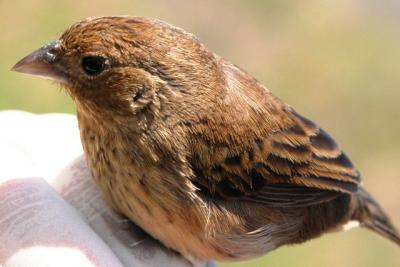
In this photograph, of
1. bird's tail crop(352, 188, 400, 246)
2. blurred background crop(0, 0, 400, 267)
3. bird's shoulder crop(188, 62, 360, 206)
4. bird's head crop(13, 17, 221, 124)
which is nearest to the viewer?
bird's head crop(13, 17, 221, 124)

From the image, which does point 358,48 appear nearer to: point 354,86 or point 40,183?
point 354,86

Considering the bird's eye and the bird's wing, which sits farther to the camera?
the bird's wing

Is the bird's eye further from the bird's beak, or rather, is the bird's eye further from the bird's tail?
the bird's tail

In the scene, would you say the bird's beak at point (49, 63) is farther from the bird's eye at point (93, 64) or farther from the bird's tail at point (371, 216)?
the bird's tail at point (371, 216)

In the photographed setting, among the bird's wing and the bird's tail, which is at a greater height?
the bird's wing

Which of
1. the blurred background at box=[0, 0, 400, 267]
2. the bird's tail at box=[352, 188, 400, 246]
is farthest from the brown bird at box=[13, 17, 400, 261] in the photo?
the blurred background at box=[0, 0, 400, 267]

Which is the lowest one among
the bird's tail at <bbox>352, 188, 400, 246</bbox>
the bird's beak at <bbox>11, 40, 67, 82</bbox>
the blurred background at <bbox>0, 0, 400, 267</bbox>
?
the blurred background at <bbox>0, 0, 400, 267</bbox>

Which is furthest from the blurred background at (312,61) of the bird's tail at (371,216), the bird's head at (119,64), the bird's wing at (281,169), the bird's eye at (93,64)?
the bird's eye at (93,64)
